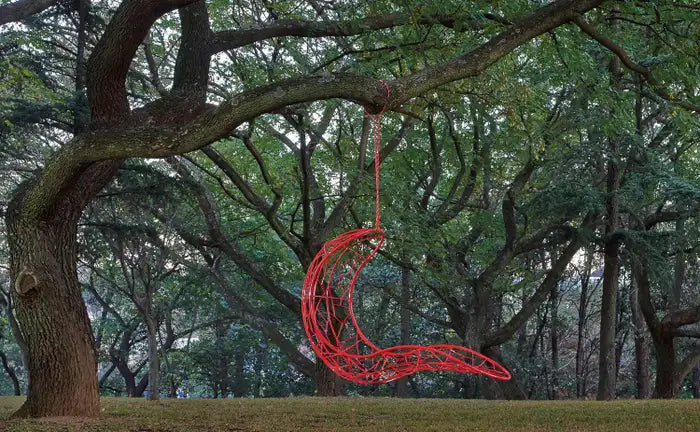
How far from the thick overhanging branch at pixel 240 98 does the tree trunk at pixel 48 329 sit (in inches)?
12.2

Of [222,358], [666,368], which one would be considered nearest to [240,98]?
[666,368]

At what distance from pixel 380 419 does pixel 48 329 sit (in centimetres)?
317

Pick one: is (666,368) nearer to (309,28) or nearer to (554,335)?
(554,335)

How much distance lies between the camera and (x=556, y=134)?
11.6m

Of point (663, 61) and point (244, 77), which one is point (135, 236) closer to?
point (244, 77)

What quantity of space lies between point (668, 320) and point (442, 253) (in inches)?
155

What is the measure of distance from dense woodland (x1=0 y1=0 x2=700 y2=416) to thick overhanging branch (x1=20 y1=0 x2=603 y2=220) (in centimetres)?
2

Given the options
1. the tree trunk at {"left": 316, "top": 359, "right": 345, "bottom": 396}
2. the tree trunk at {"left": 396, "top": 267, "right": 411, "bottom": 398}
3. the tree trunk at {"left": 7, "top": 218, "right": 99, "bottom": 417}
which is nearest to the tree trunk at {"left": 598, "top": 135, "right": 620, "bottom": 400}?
the tree trunk at {"left": 396, "top": 267, "right": 411, "bottom": 398}

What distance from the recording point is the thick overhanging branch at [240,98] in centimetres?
578

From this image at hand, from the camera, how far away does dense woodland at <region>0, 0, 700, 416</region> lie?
6578mm

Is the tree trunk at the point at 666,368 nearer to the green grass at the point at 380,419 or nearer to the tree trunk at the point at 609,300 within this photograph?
the tree trunk at the point at 609,300

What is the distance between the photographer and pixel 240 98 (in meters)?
5.81

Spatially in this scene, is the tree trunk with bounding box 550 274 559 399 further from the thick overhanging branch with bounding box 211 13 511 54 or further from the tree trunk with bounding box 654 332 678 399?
the thick overhanging branch with bounding box 211 13 511 54

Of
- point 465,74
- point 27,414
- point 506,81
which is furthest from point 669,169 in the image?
point 27,414
